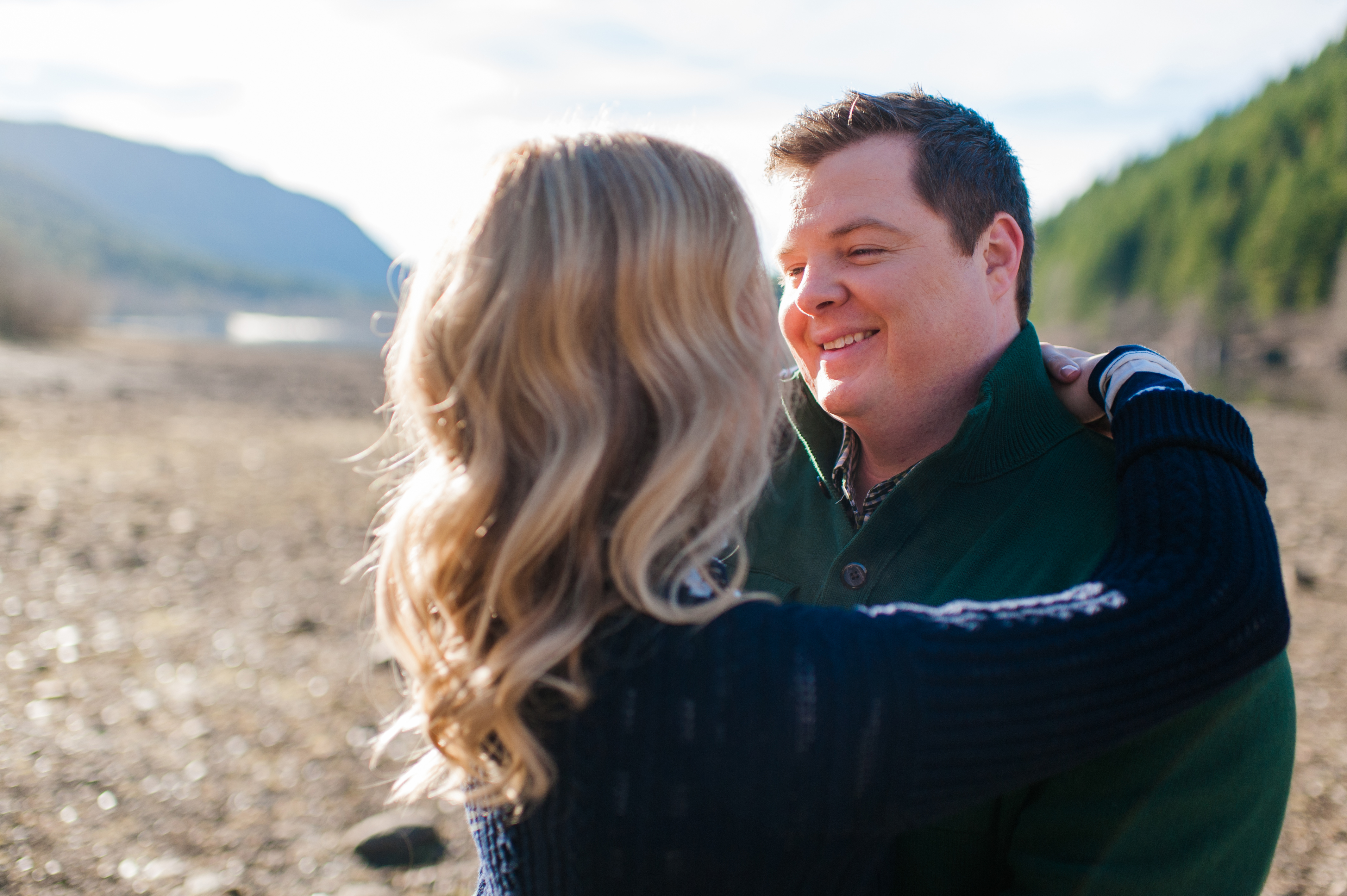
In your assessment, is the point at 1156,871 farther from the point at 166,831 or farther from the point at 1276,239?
the point at 1276,239

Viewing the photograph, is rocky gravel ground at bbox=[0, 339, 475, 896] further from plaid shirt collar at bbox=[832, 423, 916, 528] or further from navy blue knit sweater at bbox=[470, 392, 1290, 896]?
navy blue knit sweater at bbox=[470, 392, 1290, 896]

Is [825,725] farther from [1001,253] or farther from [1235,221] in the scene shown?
[1235,221]

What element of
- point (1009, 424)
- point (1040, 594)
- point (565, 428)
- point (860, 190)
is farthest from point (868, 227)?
point (565, 428)

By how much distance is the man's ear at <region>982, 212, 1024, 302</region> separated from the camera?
2.76 metres

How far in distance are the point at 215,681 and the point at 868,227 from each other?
5.83m

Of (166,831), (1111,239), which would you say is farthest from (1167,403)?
(1111,239)

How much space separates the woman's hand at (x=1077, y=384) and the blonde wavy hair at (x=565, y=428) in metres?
1.20

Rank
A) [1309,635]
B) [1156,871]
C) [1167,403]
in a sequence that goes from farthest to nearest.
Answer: [1309,635] < [1167,403] < [1156,871]

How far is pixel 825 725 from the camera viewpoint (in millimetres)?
1389

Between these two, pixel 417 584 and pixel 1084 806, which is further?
pixel 1084 806

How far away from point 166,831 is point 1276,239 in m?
90.4

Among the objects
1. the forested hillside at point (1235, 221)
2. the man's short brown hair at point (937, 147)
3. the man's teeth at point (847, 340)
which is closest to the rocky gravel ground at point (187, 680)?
the man's teeth at point (847, 340)

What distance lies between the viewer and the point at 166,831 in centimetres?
460

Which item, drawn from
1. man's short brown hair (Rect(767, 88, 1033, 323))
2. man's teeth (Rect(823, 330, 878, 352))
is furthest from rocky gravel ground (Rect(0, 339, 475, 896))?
man's short brown hair (Rect(767, 88, 1033, 323))
